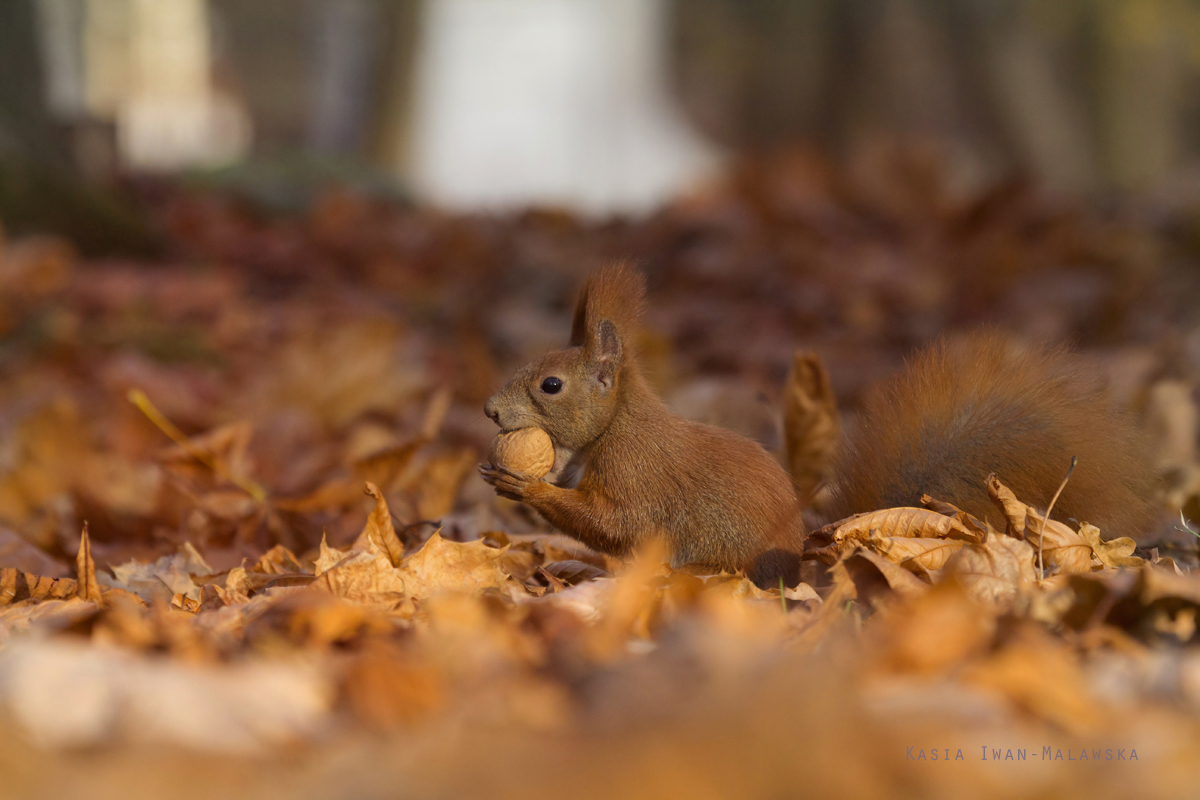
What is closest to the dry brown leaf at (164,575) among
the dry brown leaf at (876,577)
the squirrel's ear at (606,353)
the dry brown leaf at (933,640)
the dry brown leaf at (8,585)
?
the dry brown leaf at (8,585)

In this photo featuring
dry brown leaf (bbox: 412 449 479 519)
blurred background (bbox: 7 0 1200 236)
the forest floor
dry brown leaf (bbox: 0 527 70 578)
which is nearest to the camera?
the forest floor

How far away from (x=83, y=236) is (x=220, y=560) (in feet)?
11.5

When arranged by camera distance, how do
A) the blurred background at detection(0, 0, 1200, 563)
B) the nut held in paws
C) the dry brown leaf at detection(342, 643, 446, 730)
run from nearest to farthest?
the dry brown leaf at detection(342, 643, 446, 730), the nut held in paws, the blurred background at detection(0, 0, 1200, 563)

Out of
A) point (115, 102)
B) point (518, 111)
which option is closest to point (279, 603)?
point (518, 111)

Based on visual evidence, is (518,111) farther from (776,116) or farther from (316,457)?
(316,457)

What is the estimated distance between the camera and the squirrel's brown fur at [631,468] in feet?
5.55

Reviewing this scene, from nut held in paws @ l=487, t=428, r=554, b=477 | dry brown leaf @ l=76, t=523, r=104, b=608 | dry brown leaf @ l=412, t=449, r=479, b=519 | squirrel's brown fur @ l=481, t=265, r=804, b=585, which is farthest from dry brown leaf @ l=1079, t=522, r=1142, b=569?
dry brown leaf @ l=76, t=523, r=104, b=608

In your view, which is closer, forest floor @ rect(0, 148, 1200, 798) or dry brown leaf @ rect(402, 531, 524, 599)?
forest floor @ rect(0, 148, 1200, 798)

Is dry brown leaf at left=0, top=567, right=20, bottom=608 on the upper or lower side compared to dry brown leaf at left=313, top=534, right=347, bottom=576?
lower

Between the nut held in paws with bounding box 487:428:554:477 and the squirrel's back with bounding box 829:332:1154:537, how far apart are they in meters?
0.54

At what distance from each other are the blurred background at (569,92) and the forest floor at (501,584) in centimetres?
220

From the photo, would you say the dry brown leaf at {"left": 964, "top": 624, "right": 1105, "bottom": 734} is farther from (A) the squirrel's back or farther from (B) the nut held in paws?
(B) the nut held in paws

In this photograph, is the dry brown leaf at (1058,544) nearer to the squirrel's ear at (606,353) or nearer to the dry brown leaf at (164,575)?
the squirrel's ear at (606,353)

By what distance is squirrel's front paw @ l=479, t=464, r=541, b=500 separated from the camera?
175 cm
